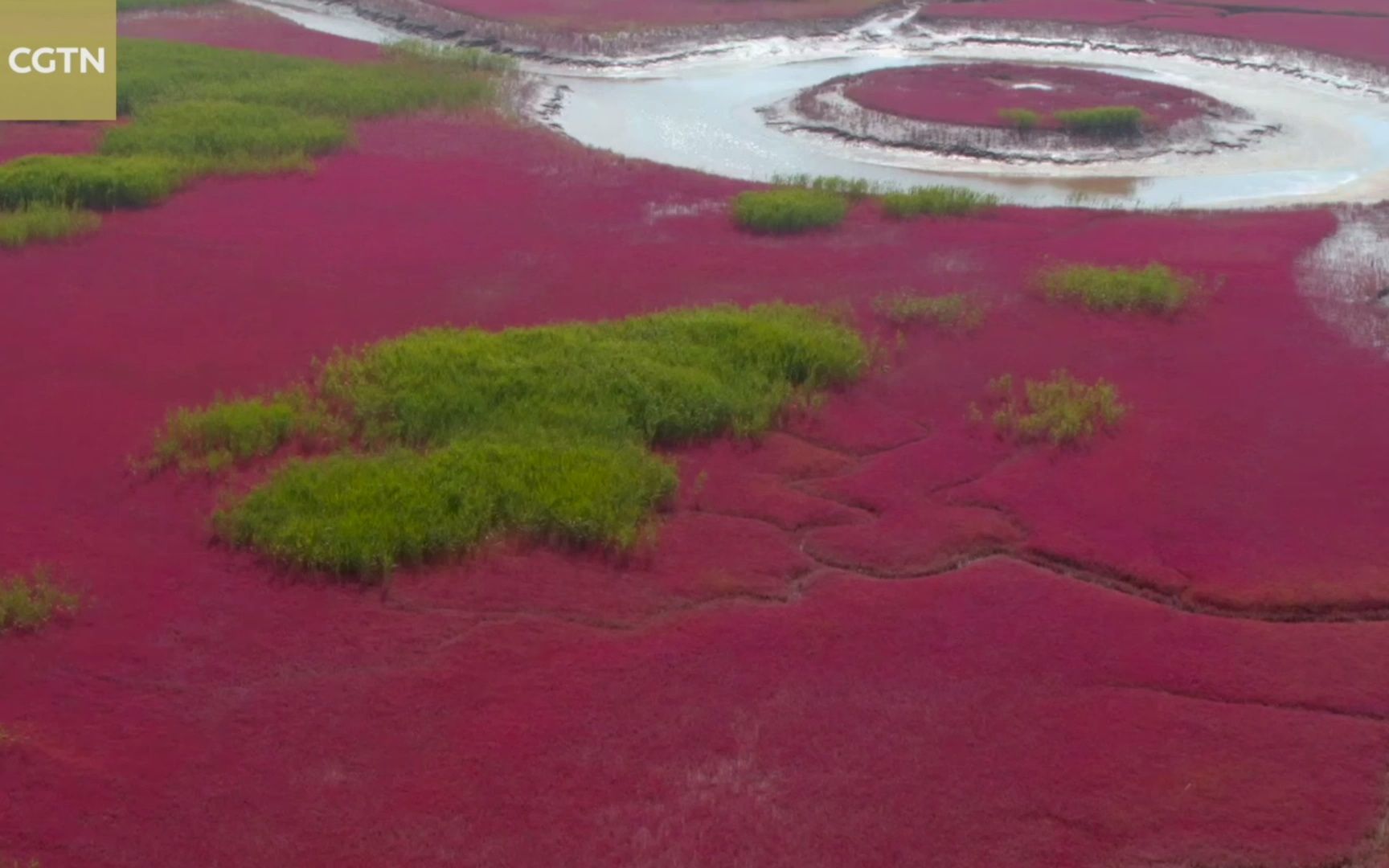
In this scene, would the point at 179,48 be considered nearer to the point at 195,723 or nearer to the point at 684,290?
the point at 684,290

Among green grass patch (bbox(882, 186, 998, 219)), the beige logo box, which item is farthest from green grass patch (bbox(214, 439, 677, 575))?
the beige logo box

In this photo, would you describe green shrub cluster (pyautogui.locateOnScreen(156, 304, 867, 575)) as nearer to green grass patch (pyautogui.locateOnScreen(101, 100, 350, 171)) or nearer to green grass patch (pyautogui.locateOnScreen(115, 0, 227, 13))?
green grass patch (pyautogui.locateOnScreen(101, 100, 350, 171))

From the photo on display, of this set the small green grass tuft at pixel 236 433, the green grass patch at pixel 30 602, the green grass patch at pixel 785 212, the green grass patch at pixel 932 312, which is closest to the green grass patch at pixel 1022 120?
the green grass patch at pixel 785 212

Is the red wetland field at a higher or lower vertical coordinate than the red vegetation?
lower

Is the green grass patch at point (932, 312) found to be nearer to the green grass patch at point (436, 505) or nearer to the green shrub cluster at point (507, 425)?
the green shrub cluster at point (507, 425)

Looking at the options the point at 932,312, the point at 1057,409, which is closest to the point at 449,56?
the point at 932,312

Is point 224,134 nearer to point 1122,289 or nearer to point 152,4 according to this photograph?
point 1122,289

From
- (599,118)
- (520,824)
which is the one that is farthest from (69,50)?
(520,824)
